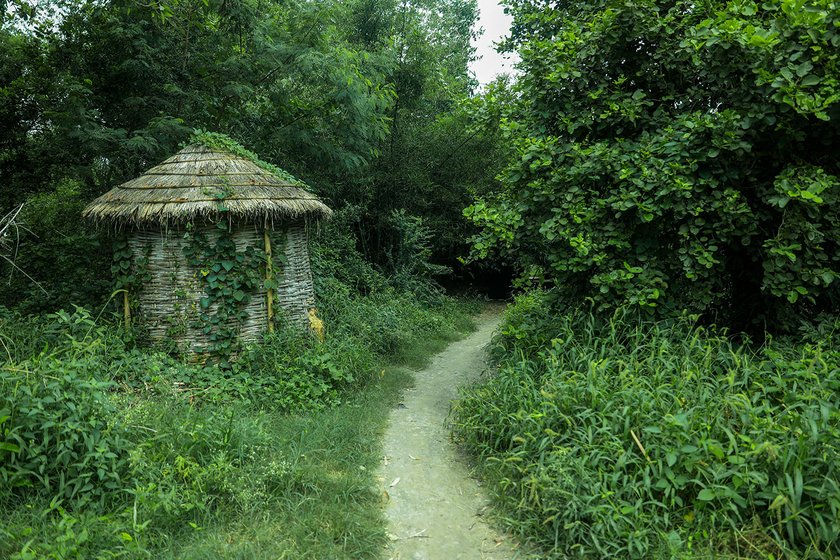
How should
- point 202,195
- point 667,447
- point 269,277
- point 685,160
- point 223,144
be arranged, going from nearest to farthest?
point 667,447 < point 685,160 < point 202,195 < point 269,277 < point 223,144

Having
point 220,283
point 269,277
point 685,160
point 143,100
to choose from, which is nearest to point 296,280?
point 269,277

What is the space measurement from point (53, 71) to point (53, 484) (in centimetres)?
801

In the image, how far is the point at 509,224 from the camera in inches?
231

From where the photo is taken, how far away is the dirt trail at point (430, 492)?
3.79 metres

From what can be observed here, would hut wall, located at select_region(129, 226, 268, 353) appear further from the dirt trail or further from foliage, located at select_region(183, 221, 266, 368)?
the dirt trail

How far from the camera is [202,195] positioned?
6.16 m

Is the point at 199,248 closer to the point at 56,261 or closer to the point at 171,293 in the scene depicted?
the point at 171,293

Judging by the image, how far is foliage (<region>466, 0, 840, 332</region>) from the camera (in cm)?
456

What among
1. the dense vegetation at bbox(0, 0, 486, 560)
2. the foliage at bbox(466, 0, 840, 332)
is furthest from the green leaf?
the dense vegetation at bbox(0, 0, 486, 560)

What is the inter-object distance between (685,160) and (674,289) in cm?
127

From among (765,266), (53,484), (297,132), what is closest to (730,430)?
(765,266)

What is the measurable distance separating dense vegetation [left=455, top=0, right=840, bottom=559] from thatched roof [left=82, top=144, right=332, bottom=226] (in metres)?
2.51

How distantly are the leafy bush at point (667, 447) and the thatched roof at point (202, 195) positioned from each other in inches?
134

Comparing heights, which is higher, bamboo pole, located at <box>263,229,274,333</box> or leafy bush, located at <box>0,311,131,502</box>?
bamboo pole, located at <box>263,229,274,333</box>
